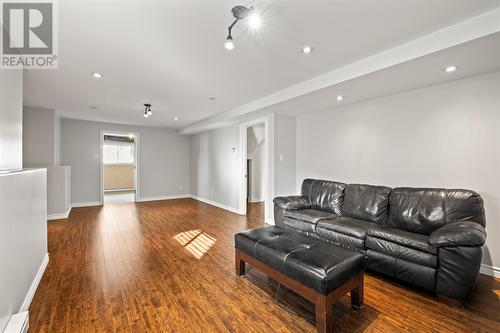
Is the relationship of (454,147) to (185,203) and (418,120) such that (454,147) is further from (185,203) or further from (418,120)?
(185,203)

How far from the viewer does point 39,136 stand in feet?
16.1

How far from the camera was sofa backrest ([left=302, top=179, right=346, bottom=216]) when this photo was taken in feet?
11.8

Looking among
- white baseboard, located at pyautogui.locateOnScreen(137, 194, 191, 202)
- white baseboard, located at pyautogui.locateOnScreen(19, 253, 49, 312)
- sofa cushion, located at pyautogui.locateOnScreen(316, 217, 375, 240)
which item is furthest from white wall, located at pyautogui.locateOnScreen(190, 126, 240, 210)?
white baseboard, located at pyautogui.locateOnScreen(19, 253, 49, 312)

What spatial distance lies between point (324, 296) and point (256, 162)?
5.80m

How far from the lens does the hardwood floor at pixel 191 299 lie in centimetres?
177

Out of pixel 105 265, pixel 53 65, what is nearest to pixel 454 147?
pixel 105 265

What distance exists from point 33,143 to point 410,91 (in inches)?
286

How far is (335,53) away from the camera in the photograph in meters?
2.44

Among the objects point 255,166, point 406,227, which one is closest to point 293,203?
point 406,227

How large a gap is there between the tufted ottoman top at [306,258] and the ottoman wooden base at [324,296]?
4 centimetres

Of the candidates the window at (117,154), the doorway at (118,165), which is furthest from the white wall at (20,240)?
the window at (117,154)

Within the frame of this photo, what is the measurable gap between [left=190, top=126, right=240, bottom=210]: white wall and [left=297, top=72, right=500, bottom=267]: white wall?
240 centimetres

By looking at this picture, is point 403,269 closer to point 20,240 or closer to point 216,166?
point 20,240

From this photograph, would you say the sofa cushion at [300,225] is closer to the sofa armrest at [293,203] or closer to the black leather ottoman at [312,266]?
the sofa armrest at [293,203]
